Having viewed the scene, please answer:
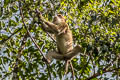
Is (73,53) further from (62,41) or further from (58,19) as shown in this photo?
(58,19)

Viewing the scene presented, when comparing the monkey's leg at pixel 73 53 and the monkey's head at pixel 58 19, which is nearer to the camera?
the monkey's leg at pixel 73 53

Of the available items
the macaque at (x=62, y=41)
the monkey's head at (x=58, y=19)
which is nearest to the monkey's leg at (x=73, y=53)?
the macaque at (x=62, y=41)

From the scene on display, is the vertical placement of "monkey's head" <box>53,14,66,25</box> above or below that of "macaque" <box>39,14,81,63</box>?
above

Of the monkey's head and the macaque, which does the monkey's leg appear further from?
the monkey's head

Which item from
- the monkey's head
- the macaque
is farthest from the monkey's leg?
the monkey's head

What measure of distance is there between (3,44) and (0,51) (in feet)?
0.74

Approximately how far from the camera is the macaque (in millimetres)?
8469

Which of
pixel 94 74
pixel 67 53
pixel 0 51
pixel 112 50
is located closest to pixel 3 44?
pixel 0 51

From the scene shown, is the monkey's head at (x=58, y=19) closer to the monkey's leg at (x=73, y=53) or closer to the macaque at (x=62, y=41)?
the macaque at (x=62, y=41)

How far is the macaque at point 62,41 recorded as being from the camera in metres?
8.47

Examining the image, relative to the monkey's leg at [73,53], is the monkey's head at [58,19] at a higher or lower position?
higher

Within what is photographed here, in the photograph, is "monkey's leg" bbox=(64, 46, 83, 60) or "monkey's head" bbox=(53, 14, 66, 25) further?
"monkey's head" bbox=(53, 14, 66, 25)

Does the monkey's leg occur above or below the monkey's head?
below

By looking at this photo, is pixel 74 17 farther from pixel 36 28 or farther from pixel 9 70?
pixel 9 70
